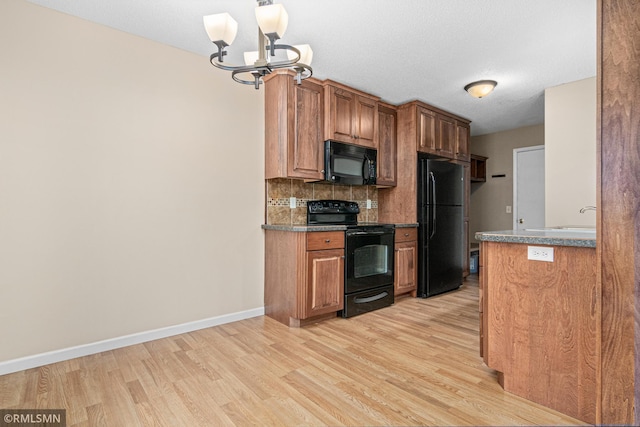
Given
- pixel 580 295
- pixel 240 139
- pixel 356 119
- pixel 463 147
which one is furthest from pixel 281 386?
pixel 463 147

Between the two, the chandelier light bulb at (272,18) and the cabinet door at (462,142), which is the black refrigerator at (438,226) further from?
the chandelier light bulb at (272,18)

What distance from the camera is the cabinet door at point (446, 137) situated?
4.40 meters

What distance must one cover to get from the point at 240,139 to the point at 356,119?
1.34 meters

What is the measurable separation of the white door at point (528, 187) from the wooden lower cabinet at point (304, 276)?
3.77 meters

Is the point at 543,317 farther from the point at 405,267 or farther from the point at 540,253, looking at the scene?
the point at 405,267

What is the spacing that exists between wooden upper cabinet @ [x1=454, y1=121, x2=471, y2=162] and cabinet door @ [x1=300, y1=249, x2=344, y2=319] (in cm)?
272

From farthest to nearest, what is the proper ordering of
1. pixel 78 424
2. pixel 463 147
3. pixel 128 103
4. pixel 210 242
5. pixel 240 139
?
1. pixel 463 147
2. pixel 240 139
3. pixel 210 242
4. pixel 128 103
5. pixel 78 424

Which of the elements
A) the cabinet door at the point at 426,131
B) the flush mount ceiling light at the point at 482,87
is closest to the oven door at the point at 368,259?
the cabinet door at the point at 426,131

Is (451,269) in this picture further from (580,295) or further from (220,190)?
(220,190)

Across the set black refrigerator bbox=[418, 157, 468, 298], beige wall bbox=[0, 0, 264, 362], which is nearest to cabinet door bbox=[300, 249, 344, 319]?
beige wall bbox=[0, 0, 264, 362]

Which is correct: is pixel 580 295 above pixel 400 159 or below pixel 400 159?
below

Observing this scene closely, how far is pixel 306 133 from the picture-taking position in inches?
128

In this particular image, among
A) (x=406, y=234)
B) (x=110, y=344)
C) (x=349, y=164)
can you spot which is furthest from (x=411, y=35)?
(x=110, y=344)

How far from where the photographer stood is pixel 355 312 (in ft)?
10.6
